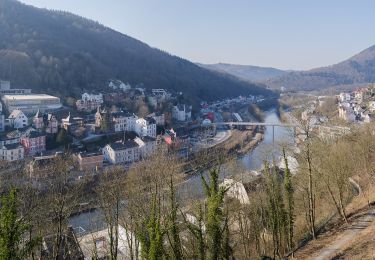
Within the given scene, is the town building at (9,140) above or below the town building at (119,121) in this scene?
below

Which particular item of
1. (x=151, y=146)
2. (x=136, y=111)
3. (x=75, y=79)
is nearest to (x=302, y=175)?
(x=151, y=146)

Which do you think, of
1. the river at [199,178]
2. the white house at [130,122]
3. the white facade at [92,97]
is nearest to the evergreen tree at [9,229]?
the river at [199,178]

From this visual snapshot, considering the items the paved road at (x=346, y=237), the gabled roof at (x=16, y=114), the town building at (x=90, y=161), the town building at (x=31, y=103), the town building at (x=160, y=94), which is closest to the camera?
the paved road at (x=346, y=237)

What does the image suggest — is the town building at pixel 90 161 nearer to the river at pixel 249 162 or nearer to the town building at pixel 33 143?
the town building at pixel 33 143

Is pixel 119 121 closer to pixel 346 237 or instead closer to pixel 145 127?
pixel 145 127

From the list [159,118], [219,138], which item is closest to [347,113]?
[219,138]

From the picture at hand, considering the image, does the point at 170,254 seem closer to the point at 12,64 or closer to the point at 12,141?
the point at 12,141
